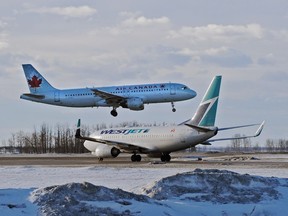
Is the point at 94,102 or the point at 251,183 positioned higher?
the point at 94,102

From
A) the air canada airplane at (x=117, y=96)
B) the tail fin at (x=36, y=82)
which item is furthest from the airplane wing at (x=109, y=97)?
the tail fin at (x=36, y=82)

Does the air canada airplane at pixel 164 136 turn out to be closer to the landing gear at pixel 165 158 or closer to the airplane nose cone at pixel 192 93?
the landing gear at pixel 165 158

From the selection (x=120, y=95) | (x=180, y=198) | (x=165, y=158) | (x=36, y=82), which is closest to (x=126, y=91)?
(x=120, y=95)

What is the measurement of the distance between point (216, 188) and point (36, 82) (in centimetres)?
4902

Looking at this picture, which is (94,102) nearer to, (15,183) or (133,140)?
(133,140)

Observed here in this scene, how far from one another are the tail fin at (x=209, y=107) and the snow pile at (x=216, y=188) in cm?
2703

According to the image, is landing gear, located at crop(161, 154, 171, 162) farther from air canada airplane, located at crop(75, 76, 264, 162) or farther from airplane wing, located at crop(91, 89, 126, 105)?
airplane wing, located at crop(91, 89, 126, 105)

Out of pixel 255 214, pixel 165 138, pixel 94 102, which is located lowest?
pixel 255 214

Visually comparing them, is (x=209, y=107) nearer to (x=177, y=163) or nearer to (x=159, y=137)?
(x=159, y=137)

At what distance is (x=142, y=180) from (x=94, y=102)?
3381 centimetres

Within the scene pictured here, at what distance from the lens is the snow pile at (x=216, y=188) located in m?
17.6

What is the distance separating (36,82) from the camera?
Result: 65.5 m

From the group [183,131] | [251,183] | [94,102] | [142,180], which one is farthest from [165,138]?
[251,183]

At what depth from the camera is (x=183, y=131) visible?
160ft
